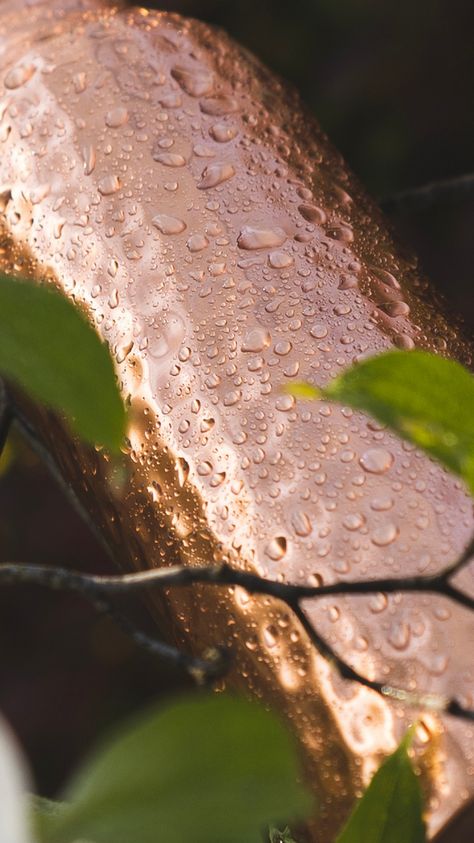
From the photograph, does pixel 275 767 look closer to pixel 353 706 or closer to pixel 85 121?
pixel 353 706

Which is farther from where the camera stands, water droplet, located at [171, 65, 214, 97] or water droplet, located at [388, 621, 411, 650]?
water droplet, located at [171, 65, 214, 97]

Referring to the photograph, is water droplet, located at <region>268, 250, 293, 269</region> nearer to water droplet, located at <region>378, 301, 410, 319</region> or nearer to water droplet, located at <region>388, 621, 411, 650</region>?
water droplet, located at <region>378, 301, 410, 319</region>

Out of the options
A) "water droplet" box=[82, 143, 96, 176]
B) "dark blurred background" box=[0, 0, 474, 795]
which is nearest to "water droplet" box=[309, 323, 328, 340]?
"water droplet" box=[82, 143, 96, 176]

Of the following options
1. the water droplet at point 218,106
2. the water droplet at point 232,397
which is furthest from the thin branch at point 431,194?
the water droplet at point 232,397

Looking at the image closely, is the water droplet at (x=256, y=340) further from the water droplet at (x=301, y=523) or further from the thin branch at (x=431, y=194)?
the thin branch at (x=431, y=194)

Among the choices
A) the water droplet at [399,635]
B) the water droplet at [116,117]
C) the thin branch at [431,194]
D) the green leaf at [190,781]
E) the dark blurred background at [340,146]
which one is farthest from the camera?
the dark blurred background at [340,146]

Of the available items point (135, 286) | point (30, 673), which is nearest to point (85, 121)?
point (135, 286)
